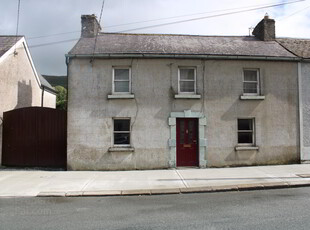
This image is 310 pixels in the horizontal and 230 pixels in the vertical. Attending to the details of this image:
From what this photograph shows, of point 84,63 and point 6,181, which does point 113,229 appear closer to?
point 6,181

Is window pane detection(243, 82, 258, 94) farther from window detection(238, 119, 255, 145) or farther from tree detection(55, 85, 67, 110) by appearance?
tree detection(55, 85, 67, 110)

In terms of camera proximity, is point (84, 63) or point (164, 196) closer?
point (164, 196)

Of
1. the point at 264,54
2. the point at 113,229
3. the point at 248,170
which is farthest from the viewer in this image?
the point at 264,54

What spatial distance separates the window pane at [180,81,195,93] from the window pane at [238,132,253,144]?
290 cm

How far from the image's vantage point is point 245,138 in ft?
37.1

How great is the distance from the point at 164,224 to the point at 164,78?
7024 mm

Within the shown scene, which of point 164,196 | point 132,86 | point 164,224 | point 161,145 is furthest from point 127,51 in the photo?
point 164,224

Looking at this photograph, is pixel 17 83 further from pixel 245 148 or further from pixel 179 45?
pixel 245 148

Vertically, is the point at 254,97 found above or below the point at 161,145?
above

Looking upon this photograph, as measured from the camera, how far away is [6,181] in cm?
860

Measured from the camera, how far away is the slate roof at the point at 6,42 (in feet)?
40.9

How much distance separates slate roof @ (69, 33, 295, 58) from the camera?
441 inches

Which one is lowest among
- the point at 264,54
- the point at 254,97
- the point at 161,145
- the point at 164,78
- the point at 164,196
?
the point at 164,196

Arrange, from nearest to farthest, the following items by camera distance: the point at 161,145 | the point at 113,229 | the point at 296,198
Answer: the point at 113,229 < the point at 296,198 < the point at 161,145
